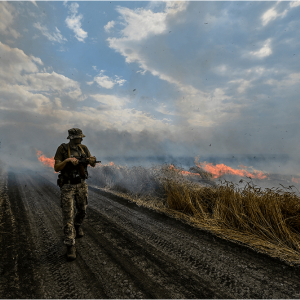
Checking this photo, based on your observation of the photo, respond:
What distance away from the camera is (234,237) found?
4.16 m

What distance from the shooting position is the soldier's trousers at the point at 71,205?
3.46 m

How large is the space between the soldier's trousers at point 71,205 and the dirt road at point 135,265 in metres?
0.44

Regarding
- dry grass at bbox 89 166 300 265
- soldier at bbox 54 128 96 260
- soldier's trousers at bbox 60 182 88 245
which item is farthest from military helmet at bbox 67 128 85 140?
dry grass at bbox 89 166 300 265

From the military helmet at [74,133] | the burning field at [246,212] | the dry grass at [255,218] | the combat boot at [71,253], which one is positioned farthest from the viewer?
the military helmet at [74,133]

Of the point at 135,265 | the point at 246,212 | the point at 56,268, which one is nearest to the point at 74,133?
the point at 56,268

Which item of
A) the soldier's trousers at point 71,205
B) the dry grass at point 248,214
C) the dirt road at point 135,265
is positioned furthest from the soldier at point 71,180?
the dry grass at point 248,214

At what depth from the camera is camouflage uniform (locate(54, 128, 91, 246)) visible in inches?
140

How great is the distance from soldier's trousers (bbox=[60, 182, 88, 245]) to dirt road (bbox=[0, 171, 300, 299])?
1.45 feet

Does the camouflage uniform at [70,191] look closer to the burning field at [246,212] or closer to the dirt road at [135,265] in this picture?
the dirt road at [135,265]

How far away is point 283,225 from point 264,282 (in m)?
2.05

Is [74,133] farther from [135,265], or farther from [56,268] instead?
[135,265]

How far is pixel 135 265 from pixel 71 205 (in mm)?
1874

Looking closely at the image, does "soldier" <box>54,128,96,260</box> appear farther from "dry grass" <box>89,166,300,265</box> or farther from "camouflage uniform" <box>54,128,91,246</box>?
"dry grass" <box>89,166,300,265</box>

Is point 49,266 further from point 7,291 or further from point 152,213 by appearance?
point 152,213
